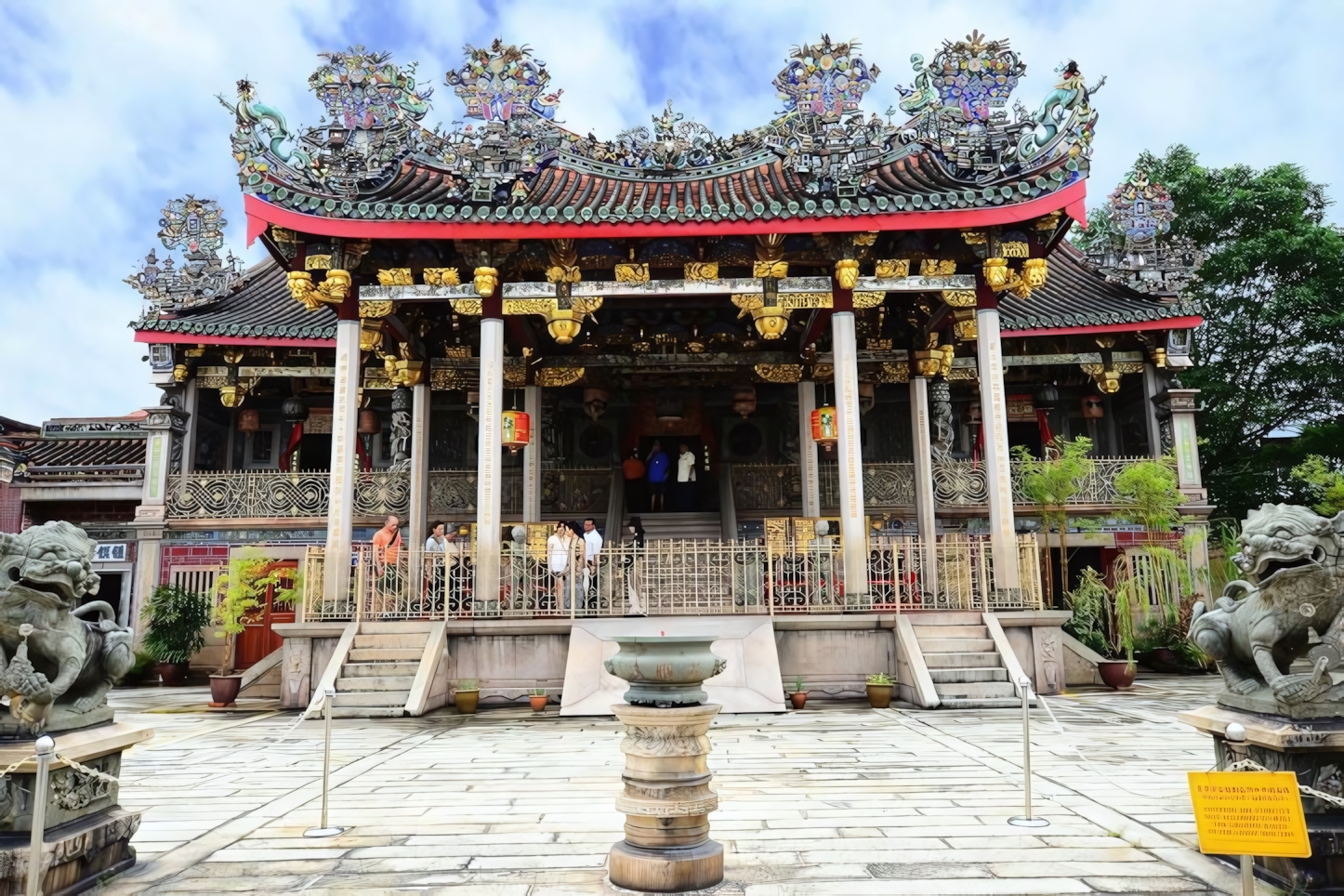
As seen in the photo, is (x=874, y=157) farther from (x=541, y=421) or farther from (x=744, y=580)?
(x=541, y=421)

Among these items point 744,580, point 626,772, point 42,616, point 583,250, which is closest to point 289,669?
point 744,580

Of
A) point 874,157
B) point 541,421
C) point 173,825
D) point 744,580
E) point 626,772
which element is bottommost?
point 173,825

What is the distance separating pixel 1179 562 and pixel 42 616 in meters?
16.7

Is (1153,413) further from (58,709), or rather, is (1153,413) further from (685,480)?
(58,709)

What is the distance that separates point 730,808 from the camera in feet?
17.9

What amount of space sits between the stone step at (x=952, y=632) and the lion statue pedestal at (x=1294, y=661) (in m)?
7.00

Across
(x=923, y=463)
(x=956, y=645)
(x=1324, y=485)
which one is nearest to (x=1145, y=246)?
(x=1324, y=485)

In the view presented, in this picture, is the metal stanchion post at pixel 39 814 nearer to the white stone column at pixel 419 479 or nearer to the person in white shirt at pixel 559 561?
the person in white shirt at pixel 559 561

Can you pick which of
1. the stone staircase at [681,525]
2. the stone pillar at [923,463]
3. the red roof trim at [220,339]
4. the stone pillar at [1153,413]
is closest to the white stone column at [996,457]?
the stone pillar at [923,463]

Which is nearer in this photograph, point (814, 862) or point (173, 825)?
point (814, 862)

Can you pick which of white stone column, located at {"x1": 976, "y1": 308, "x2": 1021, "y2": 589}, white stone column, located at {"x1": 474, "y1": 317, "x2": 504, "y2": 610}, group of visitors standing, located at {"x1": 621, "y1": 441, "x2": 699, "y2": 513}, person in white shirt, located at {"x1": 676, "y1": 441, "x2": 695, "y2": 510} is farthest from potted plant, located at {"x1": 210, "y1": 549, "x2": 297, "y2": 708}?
white stone column, located at {"x1": 976, "y1": 308, "x2": 1021, "y2": 589}

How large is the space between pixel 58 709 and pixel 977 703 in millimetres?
9270

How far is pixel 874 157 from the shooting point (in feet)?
41.8

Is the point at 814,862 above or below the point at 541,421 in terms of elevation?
below
